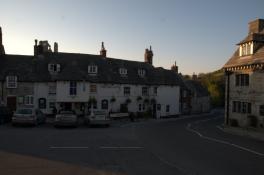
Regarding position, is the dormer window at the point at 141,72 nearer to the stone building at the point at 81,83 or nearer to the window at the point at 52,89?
the stone building at the point at 81,83

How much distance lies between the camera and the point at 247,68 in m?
30.9

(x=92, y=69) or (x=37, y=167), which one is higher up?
(x=92, y=69)

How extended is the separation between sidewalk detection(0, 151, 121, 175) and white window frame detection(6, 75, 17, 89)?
2525 cm

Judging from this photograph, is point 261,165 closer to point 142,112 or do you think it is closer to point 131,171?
point 131,171

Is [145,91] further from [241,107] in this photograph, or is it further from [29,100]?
[241,107]

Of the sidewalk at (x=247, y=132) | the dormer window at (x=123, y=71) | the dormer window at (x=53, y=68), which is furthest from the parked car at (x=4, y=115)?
the sidewalk at (x=247, y=132)

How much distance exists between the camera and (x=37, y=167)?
13062 mm

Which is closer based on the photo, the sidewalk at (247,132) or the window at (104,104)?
the sidewalk at (247,132)

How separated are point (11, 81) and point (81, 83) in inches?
321

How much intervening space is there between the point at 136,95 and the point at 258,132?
75.3 ft

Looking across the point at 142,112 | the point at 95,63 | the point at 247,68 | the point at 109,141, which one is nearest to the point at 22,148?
the point at 109,141

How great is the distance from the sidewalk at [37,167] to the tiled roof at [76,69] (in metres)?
→ 25.2

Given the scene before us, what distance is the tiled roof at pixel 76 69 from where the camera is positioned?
3944 cm

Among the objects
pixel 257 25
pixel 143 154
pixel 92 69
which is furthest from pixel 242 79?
pixel 92 69
